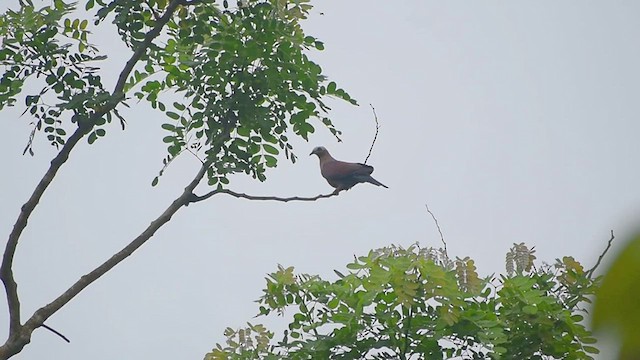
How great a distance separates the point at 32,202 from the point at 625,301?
345 cm

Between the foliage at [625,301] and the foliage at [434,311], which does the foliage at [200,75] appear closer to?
the foliage at [434,311]

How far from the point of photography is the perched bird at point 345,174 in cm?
623

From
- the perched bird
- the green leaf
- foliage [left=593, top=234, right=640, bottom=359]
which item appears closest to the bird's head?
the perched bird

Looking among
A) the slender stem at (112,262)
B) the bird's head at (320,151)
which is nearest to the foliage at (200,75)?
the slender stem at (112,262)

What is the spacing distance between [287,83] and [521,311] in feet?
5.20

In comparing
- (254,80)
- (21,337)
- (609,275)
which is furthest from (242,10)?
(609,275)

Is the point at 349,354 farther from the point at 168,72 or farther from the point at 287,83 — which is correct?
the point at 168,72

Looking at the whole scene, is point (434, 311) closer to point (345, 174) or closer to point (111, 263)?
point (111, 263)

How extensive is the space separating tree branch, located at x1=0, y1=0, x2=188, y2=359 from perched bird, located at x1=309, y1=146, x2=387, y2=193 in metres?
2.55

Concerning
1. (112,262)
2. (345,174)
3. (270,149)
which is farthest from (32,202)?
(345,174)

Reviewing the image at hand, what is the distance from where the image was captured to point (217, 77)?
3850 mm

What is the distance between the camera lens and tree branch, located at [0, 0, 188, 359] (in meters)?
3.37

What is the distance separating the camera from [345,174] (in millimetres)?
6301

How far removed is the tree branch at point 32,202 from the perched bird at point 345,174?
255 centimetres
